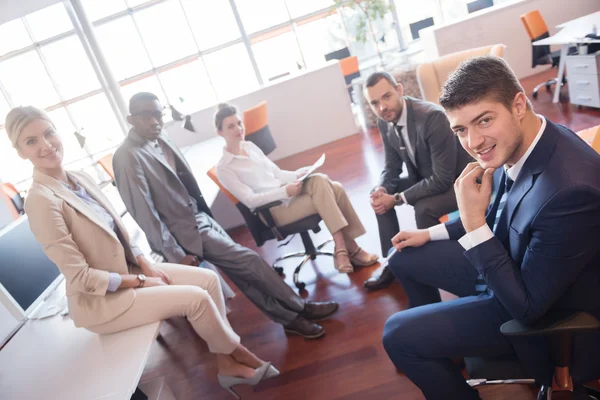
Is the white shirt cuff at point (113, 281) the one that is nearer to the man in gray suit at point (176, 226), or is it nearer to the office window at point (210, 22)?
the man in gray suit at point (176, 226)

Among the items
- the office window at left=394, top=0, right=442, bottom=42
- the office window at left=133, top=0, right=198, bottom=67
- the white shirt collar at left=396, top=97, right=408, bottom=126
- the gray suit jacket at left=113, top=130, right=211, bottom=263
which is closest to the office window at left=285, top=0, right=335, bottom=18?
the office window at left=394, top=0, right=442, bottom=42

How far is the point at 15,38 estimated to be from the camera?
26.7 ft

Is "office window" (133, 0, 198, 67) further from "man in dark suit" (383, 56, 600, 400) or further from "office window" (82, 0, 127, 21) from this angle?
"man in dark suit" (383, 56, 600, 400)

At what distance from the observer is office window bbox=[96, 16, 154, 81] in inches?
330

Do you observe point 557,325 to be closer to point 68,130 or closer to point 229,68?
point 229,68

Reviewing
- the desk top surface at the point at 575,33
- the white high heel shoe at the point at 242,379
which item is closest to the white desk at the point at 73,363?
the white high heel shoe at the point at 242,379

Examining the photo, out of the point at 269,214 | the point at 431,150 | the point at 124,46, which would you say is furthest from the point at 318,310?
the point at 124,46

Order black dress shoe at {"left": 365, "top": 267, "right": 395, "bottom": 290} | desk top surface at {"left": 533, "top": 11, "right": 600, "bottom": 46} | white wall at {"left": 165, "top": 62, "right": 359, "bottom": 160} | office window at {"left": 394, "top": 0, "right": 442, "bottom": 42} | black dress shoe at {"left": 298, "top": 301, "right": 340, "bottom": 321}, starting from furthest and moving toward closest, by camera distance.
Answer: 1. office window at {"left": 394, "top": 0, "right": 442, "bottom": 42}
2. white wall at {"left": 165, "top": 62, "right": 359, "bottom": 160}
3. desk top surface at {"left": 533, "top": 11, "right": 600, "bottom": 46}
4. black dress shoe at {"left": 365, "top": 267, "right": 395, "bottom": 290}
5. black dress shoe at {"left": 298, "top": 301, "right": 340, "bottom": 321}

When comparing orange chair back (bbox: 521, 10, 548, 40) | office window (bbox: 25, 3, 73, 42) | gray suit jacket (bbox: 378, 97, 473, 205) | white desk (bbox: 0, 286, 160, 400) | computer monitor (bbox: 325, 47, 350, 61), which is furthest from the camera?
computer monitor (bbox: 325, 47, 350, 61)

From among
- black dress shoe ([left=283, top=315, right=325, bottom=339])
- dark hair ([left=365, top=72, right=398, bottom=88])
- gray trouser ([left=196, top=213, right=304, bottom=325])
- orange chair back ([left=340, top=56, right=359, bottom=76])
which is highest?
dark hair ([left=365, top=72, right=398, bottom=88])

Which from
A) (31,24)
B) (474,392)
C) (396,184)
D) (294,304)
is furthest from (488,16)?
(31,24)

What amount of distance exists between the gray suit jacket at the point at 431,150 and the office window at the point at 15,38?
27.6 ft

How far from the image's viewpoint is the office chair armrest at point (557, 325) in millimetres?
1121

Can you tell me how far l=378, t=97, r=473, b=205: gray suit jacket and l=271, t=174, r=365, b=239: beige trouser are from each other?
Result: 525 millimetres
